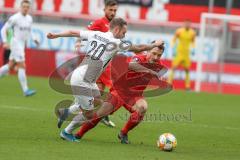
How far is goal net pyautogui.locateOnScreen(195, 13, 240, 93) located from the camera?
2414 cm

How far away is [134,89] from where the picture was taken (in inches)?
461

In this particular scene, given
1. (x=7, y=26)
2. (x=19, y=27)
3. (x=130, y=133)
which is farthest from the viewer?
(x=19, y=27)

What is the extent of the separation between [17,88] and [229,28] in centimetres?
929

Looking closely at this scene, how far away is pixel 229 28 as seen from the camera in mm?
26672

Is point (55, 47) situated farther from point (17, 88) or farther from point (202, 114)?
point (202, 114)

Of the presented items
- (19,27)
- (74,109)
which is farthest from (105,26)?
(19,27)

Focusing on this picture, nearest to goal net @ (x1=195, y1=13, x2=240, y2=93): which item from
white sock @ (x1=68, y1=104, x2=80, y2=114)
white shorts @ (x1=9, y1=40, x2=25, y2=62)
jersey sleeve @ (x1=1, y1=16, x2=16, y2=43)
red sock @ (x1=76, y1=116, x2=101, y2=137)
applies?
white shorts @ (x1=9, y1=40, x2=25, y2=62)

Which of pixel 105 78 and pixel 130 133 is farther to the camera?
pixel 105 78

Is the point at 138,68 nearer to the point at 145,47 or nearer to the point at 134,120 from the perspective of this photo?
the point at 145,47

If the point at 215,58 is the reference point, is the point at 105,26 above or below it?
above

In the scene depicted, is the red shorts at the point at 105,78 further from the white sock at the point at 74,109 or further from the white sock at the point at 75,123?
the white sock at the point at 75,123

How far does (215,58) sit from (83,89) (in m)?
14.6

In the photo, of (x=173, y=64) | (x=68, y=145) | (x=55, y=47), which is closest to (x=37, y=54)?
(x=55, y=47)

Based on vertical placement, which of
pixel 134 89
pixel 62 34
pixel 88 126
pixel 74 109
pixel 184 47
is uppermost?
pixel 62 34
